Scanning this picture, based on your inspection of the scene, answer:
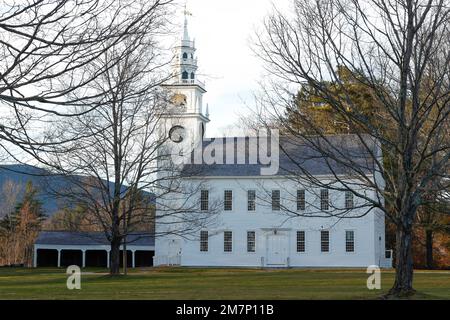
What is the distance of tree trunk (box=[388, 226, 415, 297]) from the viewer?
19.5 meters

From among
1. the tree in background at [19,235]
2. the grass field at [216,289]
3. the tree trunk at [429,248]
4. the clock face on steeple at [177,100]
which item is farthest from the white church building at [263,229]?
the clock face on steeple at [177,100]

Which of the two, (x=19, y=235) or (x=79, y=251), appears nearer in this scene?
(x=79, y=251)

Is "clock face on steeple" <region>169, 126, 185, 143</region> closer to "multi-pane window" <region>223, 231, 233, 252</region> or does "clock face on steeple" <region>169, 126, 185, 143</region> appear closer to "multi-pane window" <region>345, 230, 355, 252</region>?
"multi-pane window" <region>223, 231, 233, 252</region>

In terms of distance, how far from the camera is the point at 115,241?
34688 mm

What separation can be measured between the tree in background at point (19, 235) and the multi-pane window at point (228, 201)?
62.6ft

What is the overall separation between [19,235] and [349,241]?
2898 centimetres

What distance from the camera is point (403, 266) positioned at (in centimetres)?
1972

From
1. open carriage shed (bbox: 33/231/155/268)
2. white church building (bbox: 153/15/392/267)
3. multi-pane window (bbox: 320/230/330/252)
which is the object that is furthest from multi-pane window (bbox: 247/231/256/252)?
open carriage shed (bbox: 33/231/155/268)

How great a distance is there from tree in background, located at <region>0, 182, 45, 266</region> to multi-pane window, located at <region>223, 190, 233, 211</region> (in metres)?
19.1

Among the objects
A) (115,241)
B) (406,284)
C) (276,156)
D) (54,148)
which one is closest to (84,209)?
(115,241)

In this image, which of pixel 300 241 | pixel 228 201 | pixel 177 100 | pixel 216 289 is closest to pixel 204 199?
pixel 228 201

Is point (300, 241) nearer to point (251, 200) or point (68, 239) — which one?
point (251, 200)

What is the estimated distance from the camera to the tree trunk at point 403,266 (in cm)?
1947

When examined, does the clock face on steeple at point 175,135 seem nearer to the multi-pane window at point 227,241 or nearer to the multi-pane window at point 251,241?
the multi-pane window at point 227,241
